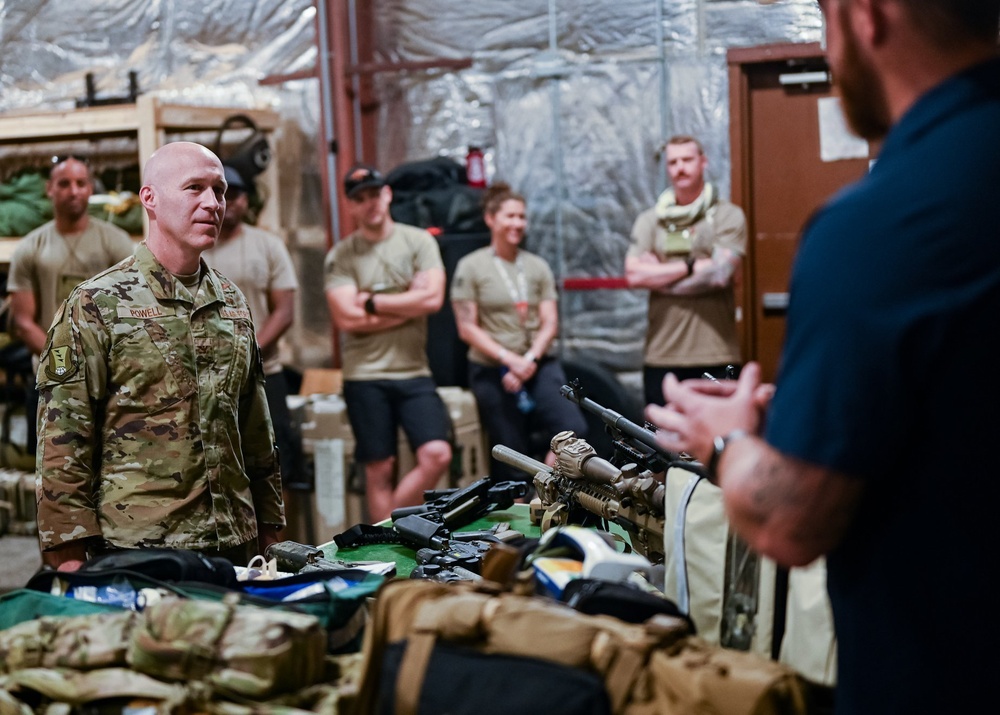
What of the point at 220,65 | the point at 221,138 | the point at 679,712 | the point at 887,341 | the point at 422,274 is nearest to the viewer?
Answer: the point at 887,341

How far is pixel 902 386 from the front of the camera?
1.41m

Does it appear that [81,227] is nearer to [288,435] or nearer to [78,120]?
[78,120]

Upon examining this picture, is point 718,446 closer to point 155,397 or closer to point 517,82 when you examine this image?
point 155,397

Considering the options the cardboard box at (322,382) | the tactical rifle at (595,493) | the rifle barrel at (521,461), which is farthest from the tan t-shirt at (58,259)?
the tactical rifle at (595,493)

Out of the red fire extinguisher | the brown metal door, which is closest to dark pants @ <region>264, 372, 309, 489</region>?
the red fire extinguisher

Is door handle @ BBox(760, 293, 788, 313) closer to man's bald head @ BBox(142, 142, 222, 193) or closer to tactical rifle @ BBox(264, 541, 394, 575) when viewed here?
man's bald head @ BBox(142, 142, 222, 193)

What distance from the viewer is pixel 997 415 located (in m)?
1.47

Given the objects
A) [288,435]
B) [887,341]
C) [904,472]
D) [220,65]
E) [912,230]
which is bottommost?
[288,435]

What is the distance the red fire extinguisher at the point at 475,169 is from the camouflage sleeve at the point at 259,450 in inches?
149

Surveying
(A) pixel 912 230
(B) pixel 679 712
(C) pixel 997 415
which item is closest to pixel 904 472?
(C) pixel 997 415

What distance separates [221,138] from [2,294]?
1.95 m

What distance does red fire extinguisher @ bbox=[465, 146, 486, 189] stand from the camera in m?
7.11

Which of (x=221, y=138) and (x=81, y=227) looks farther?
(x=221, y=138)

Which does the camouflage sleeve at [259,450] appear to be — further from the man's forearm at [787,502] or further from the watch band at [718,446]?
the man's forearm at [787,502]
